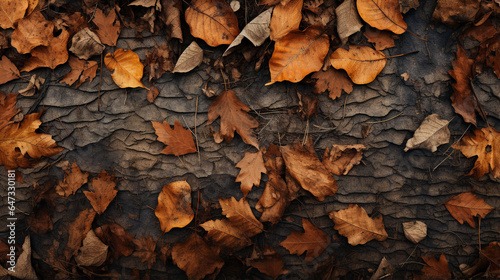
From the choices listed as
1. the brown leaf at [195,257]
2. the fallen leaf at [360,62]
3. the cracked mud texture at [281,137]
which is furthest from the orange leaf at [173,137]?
the fallen leaf at [360,62]

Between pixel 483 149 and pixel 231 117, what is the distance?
1.54 m

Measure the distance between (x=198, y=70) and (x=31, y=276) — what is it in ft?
5.61

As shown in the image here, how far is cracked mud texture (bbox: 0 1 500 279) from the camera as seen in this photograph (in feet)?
6.11

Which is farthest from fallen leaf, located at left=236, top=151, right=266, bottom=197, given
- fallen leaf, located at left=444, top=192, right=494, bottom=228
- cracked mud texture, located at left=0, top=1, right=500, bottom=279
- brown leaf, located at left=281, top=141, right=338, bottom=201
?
fallen leaf, located at left=444, top=192, right=494, bottom=228

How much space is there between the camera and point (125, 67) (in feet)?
6.15

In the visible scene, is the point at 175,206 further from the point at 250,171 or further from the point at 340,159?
the point at 340,159

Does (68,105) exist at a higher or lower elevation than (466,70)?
lower

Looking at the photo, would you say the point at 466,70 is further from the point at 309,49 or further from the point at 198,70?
the point at 198,70

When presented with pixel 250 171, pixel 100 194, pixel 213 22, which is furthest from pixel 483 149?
pixel 100 194

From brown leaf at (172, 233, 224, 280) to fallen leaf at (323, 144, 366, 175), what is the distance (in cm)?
92

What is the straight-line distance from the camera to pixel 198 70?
1.90 m

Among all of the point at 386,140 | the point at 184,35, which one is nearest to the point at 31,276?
the point at 184,35

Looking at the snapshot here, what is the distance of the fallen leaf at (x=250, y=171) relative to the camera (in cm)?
185

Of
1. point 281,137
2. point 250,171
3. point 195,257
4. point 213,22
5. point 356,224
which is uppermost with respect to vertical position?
point 213,22
